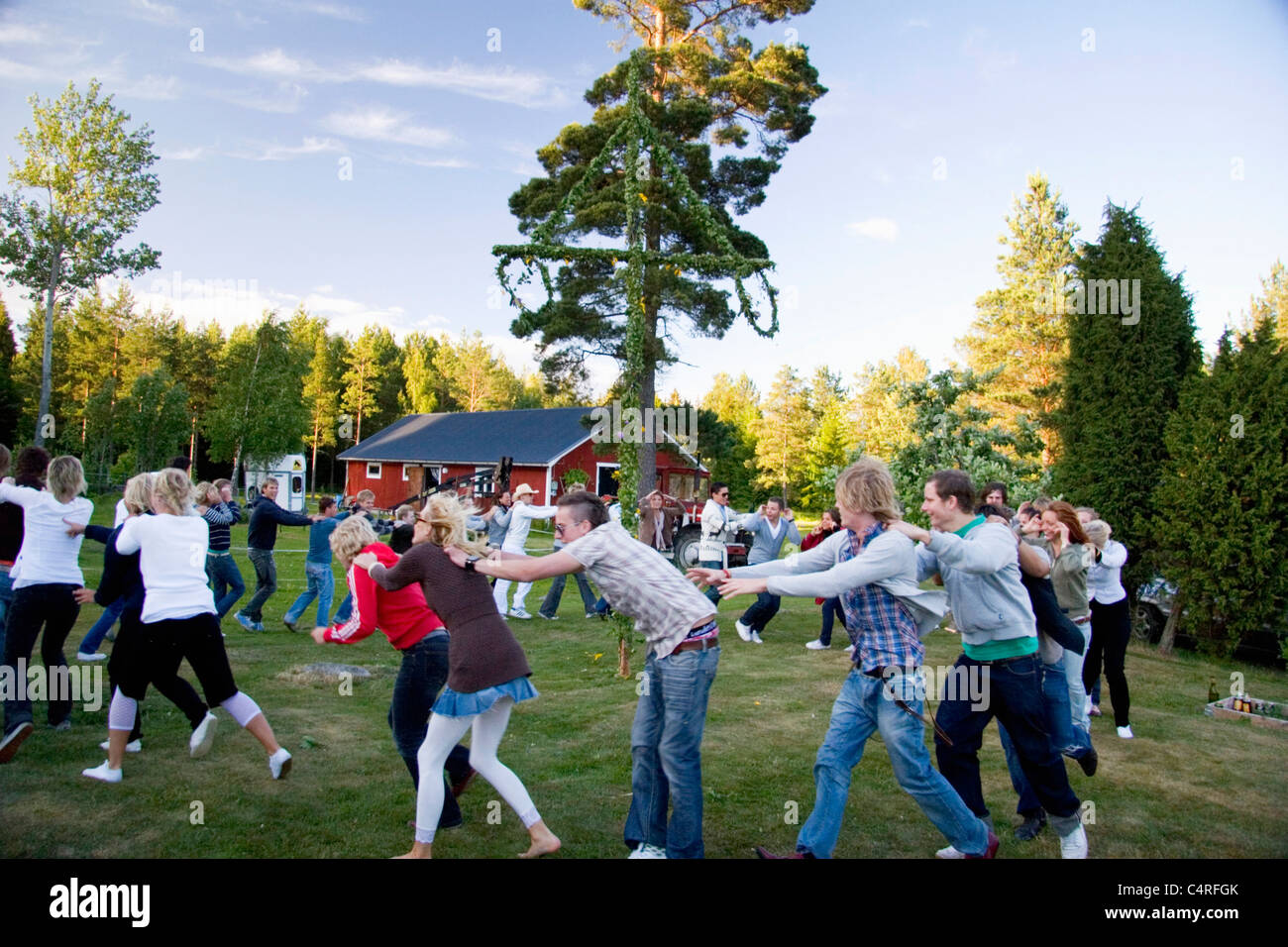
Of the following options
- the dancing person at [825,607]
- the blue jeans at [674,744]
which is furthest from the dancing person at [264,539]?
the blue jeans at [674,744]

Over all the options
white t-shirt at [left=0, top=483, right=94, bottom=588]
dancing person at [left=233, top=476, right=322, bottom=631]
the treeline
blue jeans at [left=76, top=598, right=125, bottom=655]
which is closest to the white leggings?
white t-shirt at [left=0, top=483, right=94, bottom=588]

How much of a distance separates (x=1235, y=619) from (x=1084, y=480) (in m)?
2.92

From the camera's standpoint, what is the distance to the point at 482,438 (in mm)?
39125

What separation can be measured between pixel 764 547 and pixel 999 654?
21.2 feet

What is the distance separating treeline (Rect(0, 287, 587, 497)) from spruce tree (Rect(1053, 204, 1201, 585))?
11.6 metres

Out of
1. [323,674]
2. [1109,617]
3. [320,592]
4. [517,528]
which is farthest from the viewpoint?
[517,528]

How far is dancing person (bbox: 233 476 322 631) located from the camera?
375 inches

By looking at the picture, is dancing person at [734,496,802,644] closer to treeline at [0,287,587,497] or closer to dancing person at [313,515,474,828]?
dancing person at [313,515,474,828]

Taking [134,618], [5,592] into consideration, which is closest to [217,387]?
[5,592]

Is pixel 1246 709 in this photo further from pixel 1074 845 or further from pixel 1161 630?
pixel 1074 845

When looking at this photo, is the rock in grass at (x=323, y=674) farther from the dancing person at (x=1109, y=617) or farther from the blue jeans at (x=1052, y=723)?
the dancing person at (x=1109, y=617)

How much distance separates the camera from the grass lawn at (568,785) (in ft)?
13.7

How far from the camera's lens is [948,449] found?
562 inches
